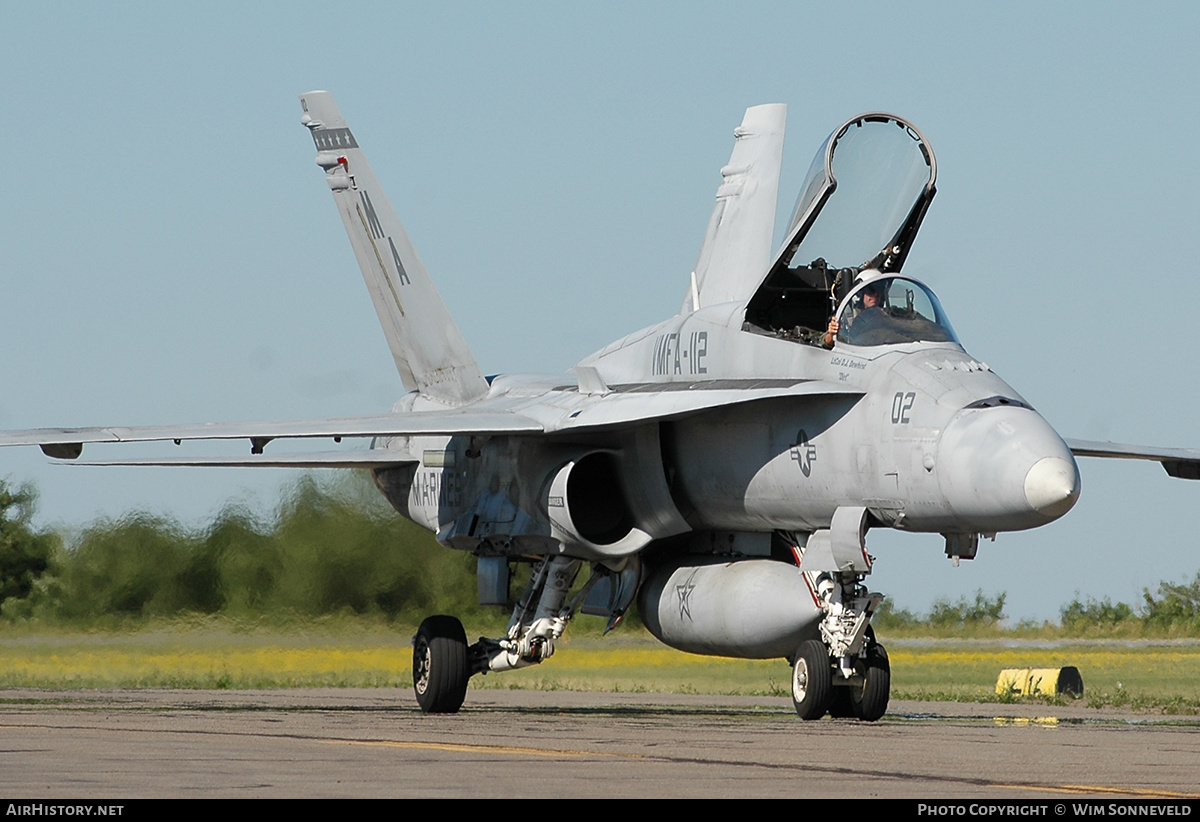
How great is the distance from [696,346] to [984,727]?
334cm

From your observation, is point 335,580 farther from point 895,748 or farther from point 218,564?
point 895,748

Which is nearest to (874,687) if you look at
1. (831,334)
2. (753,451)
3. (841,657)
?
(841,657)

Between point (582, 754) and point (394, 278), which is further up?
point (394, 278)

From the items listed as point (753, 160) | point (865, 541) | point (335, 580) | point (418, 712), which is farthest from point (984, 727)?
point (335, 580)

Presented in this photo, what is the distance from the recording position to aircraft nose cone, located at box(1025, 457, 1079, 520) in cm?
989

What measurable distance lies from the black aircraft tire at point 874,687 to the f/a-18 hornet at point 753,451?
17 mm

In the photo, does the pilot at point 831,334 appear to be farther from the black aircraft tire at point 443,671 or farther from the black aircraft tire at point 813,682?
the black aircraft tire at point 443,671

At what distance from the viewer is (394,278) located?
16719mm

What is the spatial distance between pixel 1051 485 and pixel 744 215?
650cm

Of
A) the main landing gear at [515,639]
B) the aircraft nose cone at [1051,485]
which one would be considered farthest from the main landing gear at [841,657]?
the main landing gear at [515,639]

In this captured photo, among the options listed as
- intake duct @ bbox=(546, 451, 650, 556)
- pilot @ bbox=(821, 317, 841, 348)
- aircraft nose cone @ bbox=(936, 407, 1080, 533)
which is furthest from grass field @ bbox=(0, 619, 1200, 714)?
aircraft nose cone @ bbox=(936, 407, 1080, 533)

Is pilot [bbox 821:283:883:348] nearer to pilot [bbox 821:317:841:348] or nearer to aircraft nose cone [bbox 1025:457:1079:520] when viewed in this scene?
pilot [bbox 821:317:841:348]

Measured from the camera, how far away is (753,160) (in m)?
16.2

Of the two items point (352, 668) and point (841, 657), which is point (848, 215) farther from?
point (352, 668)
